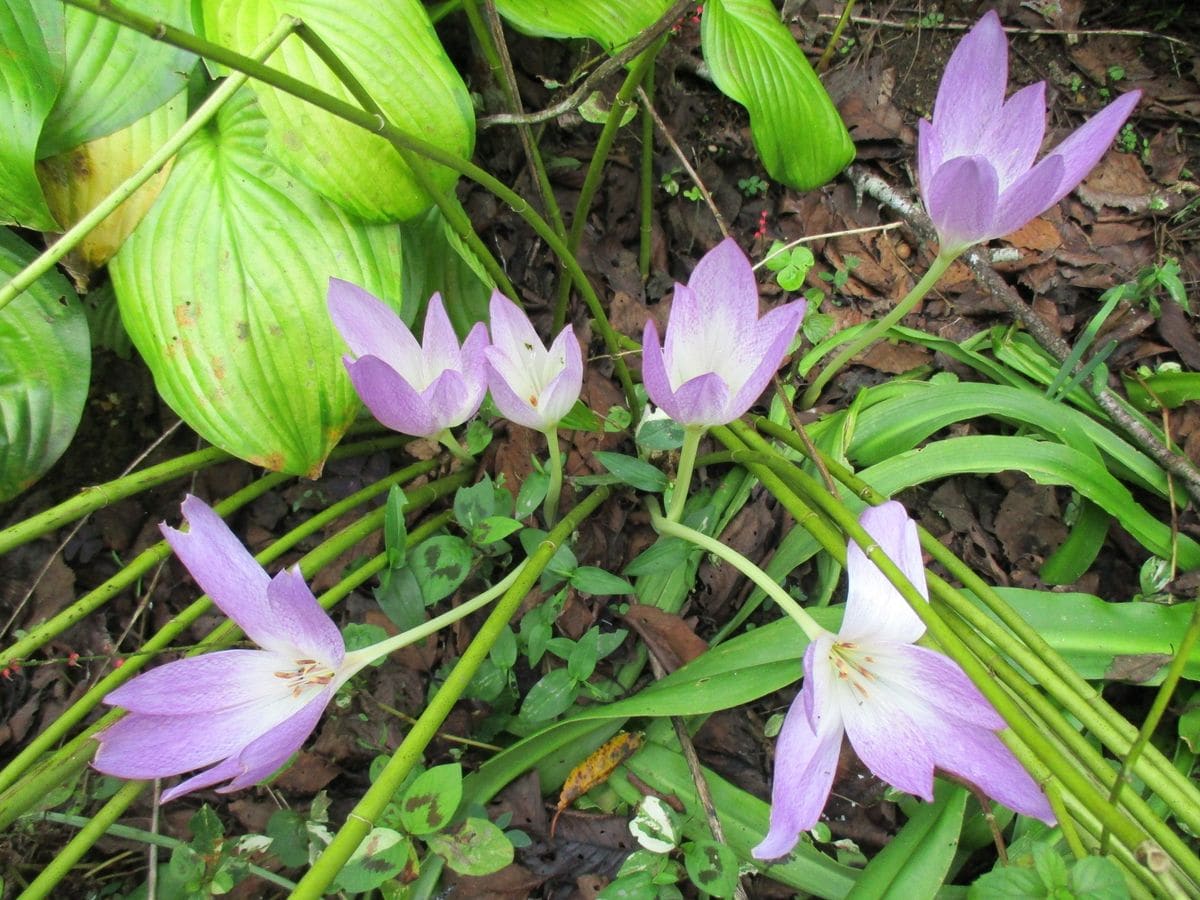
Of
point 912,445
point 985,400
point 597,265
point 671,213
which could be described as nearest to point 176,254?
point 597,265

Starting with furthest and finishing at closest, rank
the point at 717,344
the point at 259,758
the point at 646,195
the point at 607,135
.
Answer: the point at 646,195 < the point at 607,135 < the point at 717,344 < the point at 259,758

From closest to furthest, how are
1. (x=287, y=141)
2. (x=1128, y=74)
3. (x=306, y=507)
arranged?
(x=287, y=141)
(x=306, y=507)
(x=1128, y=74)

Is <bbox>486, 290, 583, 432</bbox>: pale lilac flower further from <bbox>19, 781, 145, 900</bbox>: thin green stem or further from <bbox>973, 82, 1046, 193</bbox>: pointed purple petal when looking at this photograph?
<bbox>19, 781, 145, 900</bbox>: thin green stem

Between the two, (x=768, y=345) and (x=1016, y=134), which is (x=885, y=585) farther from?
(x=1016, y=134)

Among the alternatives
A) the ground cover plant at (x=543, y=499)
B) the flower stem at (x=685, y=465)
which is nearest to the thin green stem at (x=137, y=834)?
the ground cover plant at (x=543, y=499)

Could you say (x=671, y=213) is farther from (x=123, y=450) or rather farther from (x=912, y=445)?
(x=123, y=450)

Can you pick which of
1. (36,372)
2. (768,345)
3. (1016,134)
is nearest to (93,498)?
(36,372)

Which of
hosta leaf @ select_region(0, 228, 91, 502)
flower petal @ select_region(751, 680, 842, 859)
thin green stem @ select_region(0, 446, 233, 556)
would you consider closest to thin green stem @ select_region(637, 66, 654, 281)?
thin green stem @ select_region(0, 446, 233, 556)
